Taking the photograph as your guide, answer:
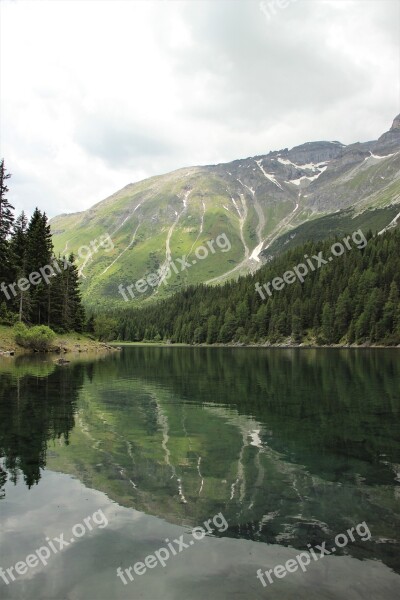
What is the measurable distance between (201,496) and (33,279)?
87.4 metres

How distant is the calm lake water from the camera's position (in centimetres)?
978

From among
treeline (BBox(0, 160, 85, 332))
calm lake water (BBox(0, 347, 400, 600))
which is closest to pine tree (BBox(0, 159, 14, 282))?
treeline (BBox(0, 160, 85, 332))

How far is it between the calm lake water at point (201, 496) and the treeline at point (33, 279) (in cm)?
5833

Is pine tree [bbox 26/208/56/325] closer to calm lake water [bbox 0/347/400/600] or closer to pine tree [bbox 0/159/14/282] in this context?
pine tree [bbox 0/159/14/282]

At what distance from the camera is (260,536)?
38.8 feet

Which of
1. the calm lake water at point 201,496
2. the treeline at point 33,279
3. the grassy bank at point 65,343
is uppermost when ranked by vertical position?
the treeline at point 33,279

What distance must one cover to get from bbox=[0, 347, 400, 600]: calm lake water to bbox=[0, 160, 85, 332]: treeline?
5833 centimetres

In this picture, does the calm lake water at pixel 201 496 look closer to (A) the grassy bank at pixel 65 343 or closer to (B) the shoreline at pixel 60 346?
(B) the shoreline at pixel 60 346

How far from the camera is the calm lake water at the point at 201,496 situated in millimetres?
9781

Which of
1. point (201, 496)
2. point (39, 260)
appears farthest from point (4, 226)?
point (201, 496)

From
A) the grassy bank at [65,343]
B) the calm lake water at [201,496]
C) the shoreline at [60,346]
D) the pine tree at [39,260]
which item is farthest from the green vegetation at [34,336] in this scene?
the calm lake water at [201,496]

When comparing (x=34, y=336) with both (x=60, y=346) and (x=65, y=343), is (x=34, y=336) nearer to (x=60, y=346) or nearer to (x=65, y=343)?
(x=60, y=346)

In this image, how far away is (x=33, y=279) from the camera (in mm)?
93562

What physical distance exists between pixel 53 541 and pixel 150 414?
17861 millimetres
